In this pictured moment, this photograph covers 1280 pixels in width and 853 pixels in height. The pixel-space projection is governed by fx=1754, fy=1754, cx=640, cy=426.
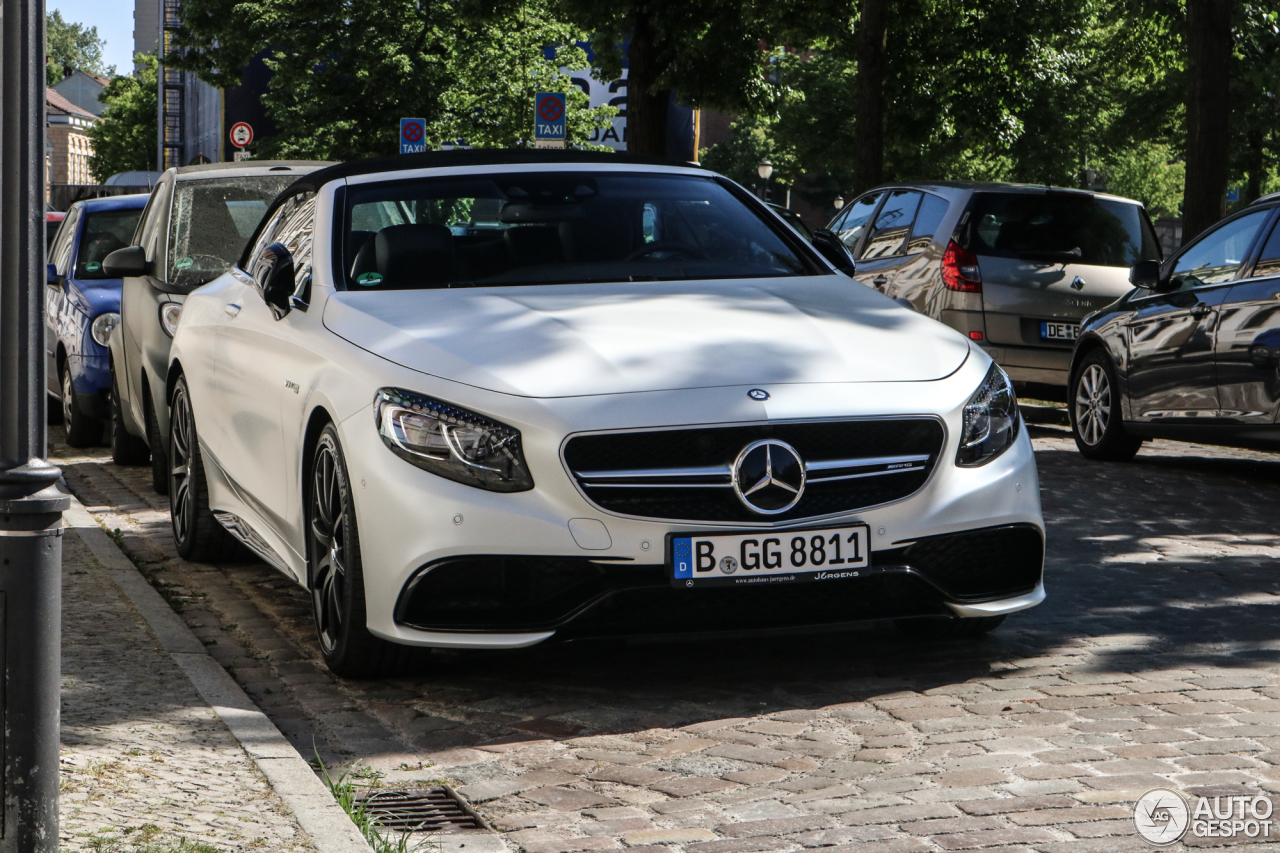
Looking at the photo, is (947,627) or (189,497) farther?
(189,497)

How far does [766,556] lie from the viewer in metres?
4.93

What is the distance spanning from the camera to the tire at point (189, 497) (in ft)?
24.8

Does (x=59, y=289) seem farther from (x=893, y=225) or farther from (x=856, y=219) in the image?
(x=856, y=219)

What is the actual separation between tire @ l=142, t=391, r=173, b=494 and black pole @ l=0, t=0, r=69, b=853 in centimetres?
601

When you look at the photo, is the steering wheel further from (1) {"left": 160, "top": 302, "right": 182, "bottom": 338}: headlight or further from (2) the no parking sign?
(2) the no parking sign

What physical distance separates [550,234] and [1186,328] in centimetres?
546

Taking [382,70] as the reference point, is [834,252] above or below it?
below

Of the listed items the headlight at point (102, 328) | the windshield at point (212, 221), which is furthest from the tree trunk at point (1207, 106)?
the headlight at point (102, 328)

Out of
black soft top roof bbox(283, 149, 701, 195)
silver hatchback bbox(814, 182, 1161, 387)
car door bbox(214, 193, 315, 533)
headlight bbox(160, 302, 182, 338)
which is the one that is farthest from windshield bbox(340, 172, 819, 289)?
silver hatchback bbox(814, 182, 1161, 387)

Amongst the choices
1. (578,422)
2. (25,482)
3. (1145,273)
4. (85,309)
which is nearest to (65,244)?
(85,309)

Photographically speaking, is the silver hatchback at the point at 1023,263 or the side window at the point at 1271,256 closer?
the side window at the point at 1271,256

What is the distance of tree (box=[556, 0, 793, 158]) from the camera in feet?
71.4

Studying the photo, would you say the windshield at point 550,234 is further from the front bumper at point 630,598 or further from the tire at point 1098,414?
the tire at point 1098,414

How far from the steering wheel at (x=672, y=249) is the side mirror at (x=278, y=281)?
124 cm
